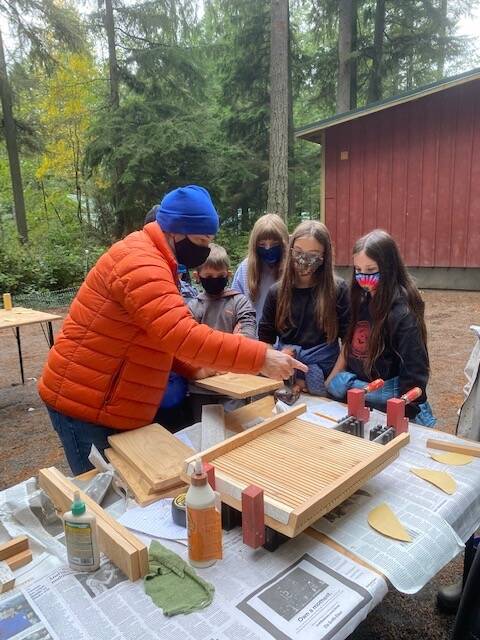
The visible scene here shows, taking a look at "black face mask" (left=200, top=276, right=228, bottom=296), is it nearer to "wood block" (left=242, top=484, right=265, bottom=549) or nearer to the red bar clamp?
the red bar clamp

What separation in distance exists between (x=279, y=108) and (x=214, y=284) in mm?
9739

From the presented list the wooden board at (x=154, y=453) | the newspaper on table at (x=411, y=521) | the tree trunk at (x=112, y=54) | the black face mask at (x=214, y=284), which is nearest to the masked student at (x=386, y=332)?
the newspaper on table at (x=411, y=521)

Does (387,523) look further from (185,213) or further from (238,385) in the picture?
(185,213)

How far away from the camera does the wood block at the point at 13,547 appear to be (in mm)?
1218

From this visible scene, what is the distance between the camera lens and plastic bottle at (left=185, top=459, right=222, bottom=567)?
1.14 m

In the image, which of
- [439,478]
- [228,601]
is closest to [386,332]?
[439,478]

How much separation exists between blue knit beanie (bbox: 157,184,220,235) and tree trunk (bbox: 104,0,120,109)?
44.3 feet

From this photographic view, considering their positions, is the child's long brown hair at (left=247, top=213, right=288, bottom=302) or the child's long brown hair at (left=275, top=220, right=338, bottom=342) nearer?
the child's long brown hair at (left=275, top=220, right=338, bottom=342)

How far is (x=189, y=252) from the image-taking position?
1.88 m

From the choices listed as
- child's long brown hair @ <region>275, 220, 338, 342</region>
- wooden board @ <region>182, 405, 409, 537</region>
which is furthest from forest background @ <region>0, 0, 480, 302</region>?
wooden board @ <region>182, 405, 409, 537</region>

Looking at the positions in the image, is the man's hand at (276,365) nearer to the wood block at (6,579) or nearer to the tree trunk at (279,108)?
the wood block at (6,579)

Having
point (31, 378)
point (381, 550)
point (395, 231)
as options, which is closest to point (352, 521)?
point (381, 550)

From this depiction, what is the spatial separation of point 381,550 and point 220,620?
454mm

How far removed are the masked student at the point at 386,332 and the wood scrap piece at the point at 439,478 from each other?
60 centimetres
